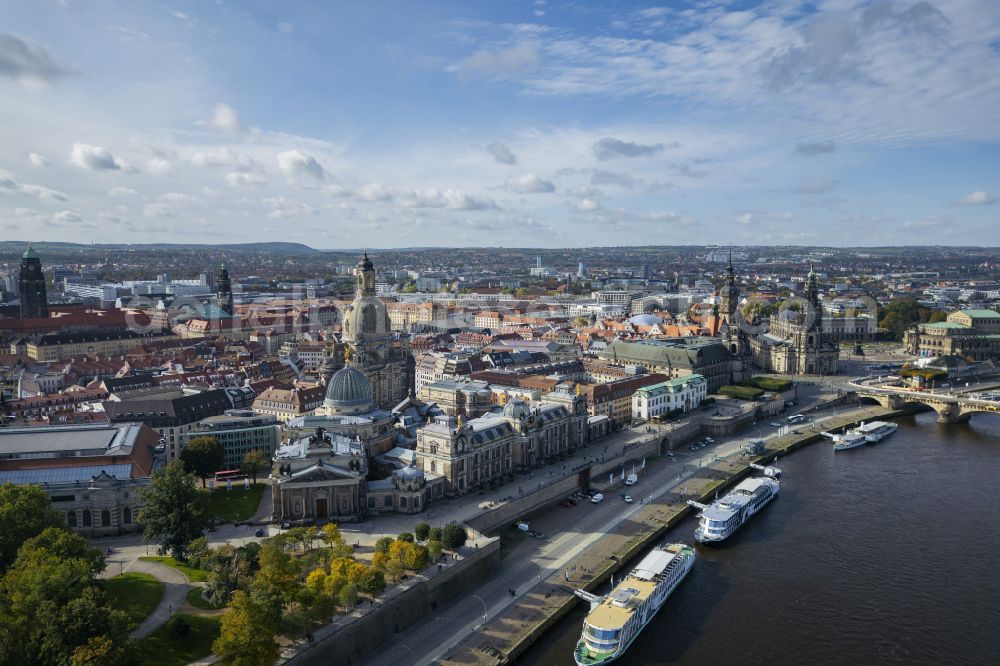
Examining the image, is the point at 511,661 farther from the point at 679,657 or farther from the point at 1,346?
the point at 1,346

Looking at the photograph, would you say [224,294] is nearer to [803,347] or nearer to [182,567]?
[803,347]

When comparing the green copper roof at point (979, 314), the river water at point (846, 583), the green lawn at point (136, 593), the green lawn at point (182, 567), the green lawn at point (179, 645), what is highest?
the green copper roof at point (979, 314)

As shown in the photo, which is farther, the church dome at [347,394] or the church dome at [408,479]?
the church dome at [347,394]

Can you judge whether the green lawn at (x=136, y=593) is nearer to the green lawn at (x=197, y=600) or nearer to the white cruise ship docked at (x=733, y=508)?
the green lawn at (x=197, y=600)

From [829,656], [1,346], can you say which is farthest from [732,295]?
[1,346]

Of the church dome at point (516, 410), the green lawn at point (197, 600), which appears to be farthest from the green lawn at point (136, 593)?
the church dome at point (516, 410)

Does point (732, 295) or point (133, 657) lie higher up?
point (732, 295)
